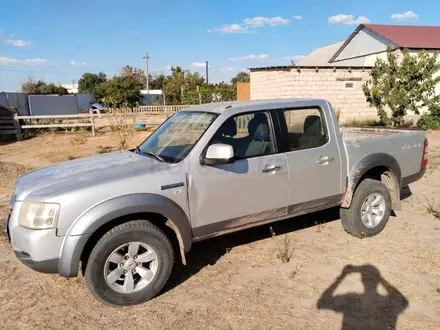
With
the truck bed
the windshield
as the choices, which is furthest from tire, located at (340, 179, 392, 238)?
the windshield

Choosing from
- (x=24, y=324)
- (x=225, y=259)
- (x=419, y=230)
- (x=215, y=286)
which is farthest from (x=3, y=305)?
(x=419, y=230)

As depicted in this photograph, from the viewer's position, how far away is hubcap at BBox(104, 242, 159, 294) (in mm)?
3072

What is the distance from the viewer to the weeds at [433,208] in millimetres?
5371

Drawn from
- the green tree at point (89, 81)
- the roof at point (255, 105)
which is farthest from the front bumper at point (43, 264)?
the green tree at point (89, 81)

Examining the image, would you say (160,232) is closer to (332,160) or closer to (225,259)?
(225,259)

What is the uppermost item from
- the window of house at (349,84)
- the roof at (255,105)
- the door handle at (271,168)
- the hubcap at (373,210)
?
the window of house at (349,84)

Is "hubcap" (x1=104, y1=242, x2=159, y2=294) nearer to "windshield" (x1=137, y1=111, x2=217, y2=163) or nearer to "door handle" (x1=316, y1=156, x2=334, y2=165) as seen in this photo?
"windshield" (x1=137, y1=111, x2=217, y2=163)

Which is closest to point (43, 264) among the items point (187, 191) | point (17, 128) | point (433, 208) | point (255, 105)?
point (187, 191)

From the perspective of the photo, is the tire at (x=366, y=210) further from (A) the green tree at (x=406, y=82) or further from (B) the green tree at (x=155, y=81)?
(B) the green tree at (x=155, y=81)

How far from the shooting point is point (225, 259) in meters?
4.14

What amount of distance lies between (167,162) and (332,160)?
1.97 metres

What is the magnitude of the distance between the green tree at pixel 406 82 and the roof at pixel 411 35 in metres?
6.27

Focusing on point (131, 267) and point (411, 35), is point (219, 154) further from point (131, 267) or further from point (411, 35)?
point (411, 35)

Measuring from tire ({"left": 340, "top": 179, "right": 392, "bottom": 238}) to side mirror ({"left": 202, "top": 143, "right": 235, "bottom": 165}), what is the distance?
6.58ft
